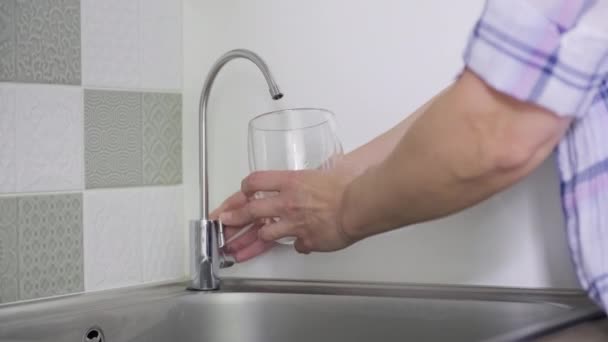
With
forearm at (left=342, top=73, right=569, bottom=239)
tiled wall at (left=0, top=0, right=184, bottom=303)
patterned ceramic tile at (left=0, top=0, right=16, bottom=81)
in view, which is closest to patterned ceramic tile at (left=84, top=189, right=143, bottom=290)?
tiled wall at (left=0, top=0, right=184, bottom=303)

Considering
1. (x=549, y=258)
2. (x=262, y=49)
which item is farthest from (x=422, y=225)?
(x=262, y=49)

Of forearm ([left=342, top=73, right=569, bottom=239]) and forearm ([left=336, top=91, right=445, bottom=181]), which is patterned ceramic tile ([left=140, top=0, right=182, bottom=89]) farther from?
forearm ([left=342, top=73, right=569, bottom=239])

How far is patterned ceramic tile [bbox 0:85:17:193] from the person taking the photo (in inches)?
38.3

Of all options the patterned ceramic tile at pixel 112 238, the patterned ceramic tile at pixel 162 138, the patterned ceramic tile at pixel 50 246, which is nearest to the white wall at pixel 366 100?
the patterned ceramic tile at pixel 162 138

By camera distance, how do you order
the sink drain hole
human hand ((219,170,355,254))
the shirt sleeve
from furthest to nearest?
the sink drain hole
human hand ((219,170,355,254))
the shirt sleeve

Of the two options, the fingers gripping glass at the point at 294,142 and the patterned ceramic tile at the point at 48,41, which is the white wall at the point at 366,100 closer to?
the fingers gripping glass at the point at 294,142

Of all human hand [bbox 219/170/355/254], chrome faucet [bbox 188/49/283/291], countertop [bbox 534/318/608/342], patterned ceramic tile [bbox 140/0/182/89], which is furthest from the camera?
patterned ceramic tile [bbox 140/0/182/89]

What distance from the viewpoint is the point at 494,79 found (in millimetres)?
499

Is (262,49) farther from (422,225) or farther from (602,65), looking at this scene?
(602,65)

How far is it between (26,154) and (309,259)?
1.48 feet

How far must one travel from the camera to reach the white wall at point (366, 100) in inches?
33.4

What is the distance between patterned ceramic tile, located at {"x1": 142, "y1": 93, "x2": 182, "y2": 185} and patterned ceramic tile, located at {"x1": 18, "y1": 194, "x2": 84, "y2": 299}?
14 cm

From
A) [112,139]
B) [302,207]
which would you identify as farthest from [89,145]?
[302,207]

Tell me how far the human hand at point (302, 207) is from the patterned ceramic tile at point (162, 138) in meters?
0.26
